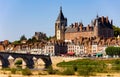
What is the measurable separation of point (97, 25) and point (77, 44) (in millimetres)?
8153

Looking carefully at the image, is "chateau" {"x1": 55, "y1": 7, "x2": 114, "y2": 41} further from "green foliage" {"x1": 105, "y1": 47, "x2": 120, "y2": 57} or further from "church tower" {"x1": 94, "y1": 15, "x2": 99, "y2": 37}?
"green foliage" {"x1": 105, "y1": 47, "x2": 120, "y2": 57}

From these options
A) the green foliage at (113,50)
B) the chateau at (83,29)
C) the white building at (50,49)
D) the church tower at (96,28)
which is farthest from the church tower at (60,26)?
the green foliage at (113,50)

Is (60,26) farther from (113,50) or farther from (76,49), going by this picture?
(113,50)

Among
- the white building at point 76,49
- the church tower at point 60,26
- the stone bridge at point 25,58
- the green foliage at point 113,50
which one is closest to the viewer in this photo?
the stone bridge at point 25,58

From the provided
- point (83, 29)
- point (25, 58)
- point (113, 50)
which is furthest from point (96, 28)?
point (25, 58)

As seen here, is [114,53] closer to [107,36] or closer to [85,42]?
[85,42]

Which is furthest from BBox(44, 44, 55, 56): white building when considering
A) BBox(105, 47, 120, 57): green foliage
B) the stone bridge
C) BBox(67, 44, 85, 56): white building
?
BBox(105, 47, 120, 57): green foliage

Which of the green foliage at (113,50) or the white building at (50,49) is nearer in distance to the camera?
the green foliage at (113,50)

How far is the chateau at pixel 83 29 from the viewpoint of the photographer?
130 meters

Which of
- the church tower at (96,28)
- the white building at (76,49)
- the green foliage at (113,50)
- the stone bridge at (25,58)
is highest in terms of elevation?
the church tower at (96,28)

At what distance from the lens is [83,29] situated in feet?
439

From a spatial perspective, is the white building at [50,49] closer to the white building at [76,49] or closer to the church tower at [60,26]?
the white building at [76,49]

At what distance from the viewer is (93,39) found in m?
128

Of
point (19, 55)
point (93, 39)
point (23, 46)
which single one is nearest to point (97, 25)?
point (93, 39)
